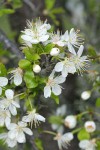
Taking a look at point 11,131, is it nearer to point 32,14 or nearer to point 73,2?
point 32,14

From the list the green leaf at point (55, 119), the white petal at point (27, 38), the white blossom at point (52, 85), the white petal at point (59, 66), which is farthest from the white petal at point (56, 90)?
the green leaf at point (55, 119)

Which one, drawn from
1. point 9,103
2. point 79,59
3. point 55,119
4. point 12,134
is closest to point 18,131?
point 12,134

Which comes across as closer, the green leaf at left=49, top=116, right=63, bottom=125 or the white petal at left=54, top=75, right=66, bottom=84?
the white petal at left=54, top=75, right=66, bottom=84

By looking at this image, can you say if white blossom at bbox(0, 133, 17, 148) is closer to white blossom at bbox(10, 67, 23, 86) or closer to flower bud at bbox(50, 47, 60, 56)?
white blossom at bbox(10, 67, 23, 86)

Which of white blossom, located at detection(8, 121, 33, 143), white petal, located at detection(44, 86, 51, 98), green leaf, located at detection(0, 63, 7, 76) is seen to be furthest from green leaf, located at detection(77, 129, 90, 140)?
green leaf, located at detection(0, 63, 7, 76)

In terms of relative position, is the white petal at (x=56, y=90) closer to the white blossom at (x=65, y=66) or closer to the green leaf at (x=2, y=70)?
the white blossom at (x=65, y=66)

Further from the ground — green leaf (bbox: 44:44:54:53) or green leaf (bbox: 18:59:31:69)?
green leaf (bbox: 44:44:54:53)

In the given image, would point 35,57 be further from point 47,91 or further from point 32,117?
point 32,117
